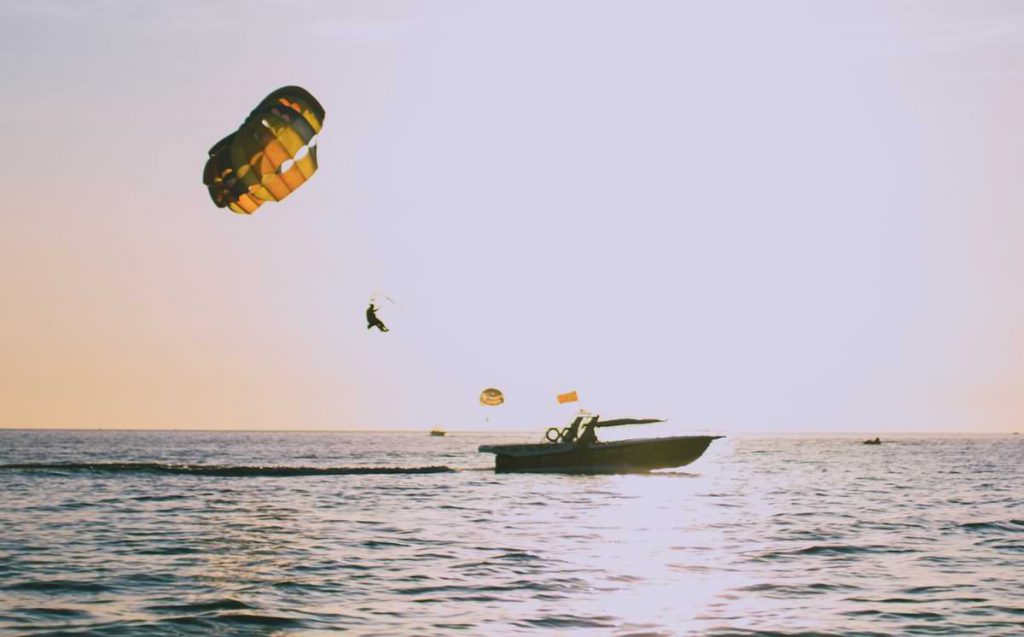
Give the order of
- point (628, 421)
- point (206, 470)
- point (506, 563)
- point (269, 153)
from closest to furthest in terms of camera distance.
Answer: point (506, 563) → point (269, 153) → point (628, 421) → point (206, 470)

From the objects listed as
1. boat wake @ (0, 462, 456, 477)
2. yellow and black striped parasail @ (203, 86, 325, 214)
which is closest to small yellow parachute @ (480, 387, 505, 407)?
boat wake @ (0, 462, 456, 477)

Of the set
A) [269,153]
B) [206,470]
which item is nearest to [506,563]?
[269,153]

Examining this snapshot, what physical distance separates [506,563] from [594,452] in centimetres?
3935

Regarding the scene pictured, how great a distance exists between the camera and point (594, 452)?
66.3m

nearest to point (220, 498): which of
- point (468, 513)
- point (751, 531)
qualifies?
point (468, 513)

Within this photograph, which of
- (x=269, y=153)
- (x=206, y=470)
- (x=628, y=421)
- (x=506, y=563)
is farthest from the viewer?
(x=206, y=470)

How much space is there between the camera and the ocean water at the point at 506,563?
1966 centimetres

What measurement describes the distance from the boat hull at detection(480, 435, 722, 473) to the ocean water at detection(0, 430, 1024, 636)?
12.4 m

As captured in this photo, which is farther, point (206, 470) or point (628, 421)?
point (206, 470)

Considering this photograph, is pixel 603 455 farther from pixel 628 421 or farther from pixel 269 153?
pixel 269 153

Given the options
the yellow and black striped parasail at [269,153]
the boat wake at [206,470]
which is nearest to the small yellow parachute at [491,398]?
the boat wake at [206,470]

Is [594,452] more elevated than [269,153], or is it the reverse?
[269,153]

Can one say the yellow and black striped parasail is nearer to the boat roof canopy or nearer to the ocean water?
the ocean water

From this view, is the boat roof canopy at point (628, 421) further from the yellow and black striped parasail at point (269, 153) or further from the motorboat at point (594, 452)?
the yellow and black striped parasail at point (269, 153)
